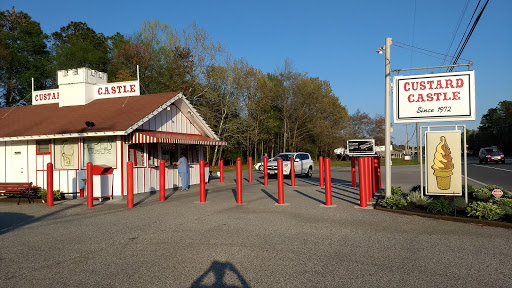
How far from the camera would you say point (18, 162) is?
57.8ft

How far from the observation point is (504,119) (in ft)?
314

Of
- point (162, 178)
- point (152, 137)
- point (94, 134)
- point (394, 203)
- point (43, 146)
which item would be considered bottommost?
point (394, 203)

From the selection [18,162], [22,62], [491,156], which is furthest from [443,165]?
[22,62]

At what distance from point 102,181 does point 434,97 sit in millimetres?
10947

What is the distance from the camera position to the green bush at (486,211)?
8734mm

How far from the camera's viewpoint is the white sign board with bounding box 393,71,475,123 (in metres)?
11.0

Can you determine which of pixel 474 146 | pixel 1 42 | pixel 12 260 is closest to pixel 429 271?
pixel 12 260

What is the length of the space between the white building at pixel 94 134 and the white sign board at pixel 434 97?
9.10m

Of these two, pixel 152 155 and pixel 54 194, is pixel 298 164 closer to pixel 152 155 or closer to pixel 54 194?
pixel 152 155

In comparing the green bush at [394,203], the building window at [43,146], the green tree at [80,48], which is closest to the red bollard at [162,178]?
the building window at [43,146]

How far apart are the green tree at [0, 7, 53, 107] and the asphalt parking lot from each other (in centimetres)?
3841

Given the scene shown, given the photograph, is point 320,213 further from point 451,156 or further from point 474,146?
point 474,146

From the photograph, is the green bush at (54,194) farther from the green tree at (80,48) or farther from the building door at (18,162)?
the green tree at (80,48)

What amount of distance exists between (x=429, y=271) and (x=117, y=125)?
12.6 metres
